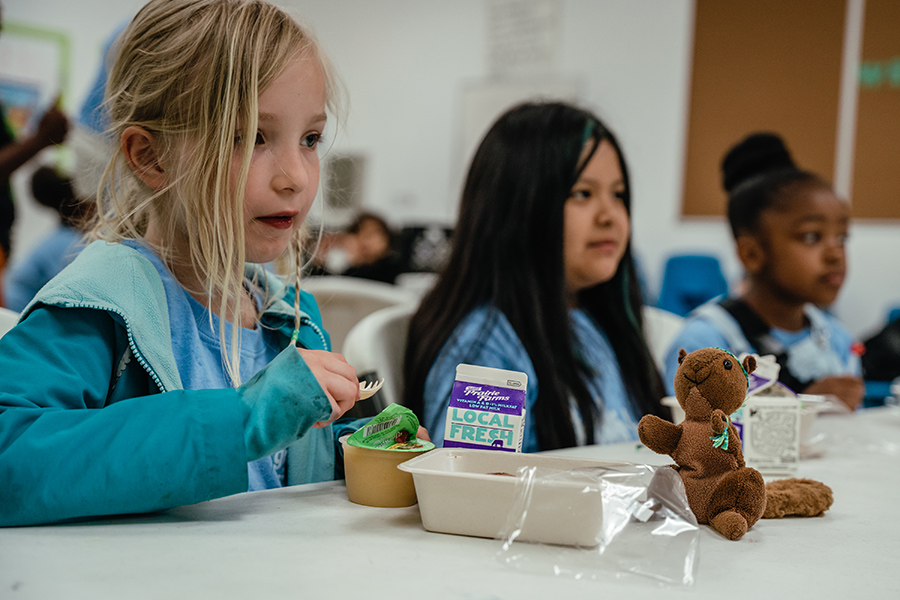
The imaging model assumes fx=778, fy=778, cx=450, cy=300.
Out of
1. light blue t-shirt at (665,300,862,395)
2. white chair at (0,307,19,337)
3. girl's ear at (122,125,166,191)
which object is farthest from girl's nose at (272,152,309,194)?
light blue t-shirt at (665,300,862,395)

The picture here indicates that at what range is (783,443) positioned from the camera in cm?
86

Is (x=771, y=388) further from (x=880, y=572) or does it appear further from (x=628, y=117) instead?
(x=628, y=117)

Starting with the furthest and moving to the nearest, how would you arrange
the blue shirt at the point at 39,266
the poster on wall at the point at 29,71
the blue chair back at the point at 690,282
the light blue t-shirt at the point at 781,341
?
the poster on wall at the point at 29,71, the blue chair back at the point at 690,282, the blue shirt at the point at 39,266, the light blue t-shirt at the point at 781,341

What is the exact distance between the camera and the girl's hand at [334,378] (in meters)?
0.59

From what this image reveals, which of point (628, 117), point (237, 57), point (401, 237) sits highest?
point (628, 117)

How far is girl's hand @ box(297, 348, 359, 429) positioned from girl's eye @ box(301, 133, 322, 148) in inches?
12.0

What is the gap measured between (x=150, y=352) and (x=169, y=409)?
130 mm

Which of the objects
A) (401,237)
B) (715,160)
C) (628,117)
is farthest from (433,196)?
(715,160)

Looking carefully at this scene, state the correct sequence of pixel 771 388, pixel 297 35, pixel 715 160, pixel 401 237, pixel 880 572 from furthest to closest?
pixel 401 237 → pixel 715 160 → pixel 771 388 → pixel 297 35 → pixel 880 572

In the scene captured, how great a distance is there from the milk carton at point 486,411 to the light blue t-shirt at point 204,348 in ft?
0.71

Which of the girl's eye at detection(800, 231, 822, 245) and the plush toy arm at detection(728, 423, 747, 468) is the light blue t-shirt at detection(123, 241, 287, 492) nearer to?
the plush toy arm at detection(728, 423, 747, 468)

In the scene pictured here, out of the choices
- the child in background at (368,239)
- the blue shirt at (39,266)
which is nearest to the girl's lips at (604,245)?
the blue shirt at (39,266)

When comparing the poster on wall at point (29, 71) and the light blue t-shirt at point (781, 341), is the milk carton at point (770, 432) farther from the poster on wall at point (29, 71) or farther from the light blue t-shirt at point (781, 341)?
the poster on wall at point (29, 71)

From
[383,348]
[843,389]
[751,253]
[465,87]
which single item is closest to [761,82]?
[465,87]
